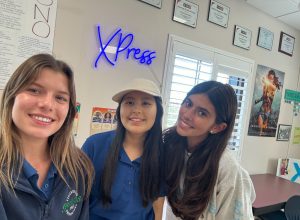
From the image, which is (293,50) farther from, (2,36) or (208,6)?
(2,36)

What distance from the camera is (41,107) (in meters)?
0.75

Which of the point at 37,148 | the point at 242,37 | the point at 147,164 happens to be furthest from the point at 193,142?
the point at 242,37

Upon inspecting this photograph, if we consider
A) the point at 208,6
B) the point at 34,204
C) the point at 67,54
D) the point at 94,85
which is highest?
the point at 208,6

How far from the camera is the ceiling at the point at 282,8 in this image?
7.58 feet

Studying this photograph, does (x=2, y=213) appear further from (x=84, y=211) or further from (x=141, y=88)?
(x=141, y=88)

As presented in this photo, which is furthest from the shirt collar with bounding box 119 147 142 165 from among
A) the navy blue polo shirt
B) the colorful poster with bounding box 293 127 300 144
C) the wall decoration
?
Result: the colorful poster with bounding box 293 127 300 144

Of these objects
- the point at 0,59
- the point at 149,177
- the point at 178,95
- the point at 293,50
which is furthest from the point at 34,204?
the point at 293,50

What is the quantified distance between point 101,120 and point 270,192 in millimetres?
1565

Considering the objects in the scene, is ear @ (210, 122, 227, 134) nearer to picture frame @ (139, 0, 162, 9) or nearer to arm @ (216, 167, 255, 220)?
arm @ (216, 167, 255, 220)

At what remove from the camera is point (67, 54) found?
1.51m

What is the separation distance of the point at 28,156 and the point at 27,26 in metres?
0.84

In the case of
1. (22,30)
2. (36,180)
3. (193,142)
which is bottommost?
(36,180)

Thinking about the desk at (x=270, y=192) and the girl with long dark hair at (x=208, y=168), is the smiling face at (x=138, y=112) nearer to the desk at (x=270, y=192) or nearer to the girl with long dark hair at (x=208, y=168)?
the girl with long dark hair at (x=208, y=168)

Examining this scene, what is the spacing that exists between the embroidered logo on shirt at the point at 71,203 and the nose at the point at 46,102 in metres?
0.30
